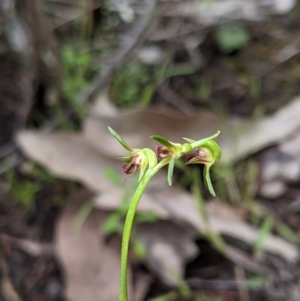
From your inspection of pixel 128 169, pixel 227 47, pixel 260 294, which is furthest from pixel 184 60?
pixel 128 169

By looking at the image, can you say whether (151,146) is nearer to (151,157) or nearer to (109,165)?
(109,165)

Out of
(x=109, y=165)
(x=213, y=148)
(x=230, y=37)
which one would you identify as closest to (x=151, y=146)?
(x=109, y=165)

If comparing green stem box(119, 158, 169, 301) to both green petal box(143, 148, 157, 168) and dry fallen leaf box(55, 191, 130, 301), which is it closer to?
green petal box(143, 148, 157, 168)

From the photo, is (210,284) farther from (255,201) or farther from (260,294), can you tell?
(255,201)

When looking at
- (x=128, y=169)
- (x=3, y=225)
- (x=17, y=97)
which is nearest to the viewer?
(x=128, y=169)

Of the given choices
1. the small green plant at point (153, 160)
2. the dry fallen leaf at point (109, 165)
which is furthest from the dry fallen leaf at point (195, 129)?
the small green plant at point (153, 160)

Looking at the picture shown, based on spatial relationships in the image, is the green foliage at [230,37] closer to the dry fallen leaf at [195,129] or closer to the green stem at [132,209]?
the dry fallen leaf at [195,129]
